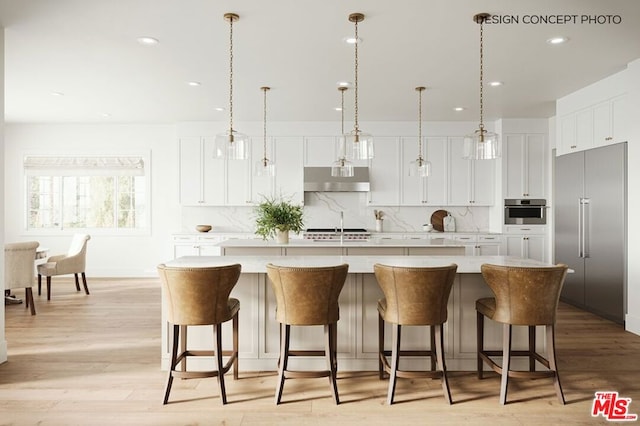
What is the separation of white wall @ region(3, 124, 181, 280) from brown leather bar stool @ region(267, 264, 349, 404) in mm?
5237

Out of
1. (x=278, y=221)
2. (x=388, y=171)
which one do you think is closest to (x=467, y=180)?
(x=388, y=171)

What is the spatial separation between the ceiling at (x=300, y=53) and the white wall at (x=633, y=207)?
326mm

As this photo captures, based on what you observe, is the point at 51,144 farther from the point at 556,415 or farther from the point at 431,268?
the point at 556,415

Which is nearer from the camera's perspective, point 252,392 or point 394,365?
point 394,365

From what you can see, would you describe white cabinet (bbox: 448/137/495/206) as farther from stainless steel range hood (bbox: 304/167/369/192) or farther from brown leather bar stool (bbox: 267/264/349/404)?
brown leather bar stool (bbox: 267/264/349/404)

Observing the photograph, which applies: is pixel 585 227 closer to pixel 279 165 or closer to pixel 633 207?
pixel 633 207

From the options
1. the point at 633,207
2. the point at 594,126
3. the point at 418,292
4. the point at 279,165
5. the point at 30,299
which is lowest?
the point at 30,299

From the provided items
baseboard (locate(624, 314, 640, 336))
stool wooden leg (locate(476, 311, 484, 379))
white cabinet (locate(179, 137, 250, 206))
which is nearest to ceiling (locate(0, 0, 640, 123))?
white cabinet (locate(179, 137, 250, 206))

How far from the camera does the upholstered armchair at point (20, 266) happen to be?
16.0ft

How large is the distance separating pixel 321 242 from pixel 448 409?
2.61 metres

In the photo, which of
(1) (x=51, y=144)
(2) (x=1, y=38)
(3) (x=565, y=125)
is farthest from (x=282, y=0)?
(1) (x=51, y=144)

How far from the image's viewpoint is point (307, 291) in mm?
2734

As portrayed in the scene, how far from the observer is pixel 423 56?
13.5 ft

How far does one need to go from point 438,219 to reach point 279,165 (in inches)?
109
